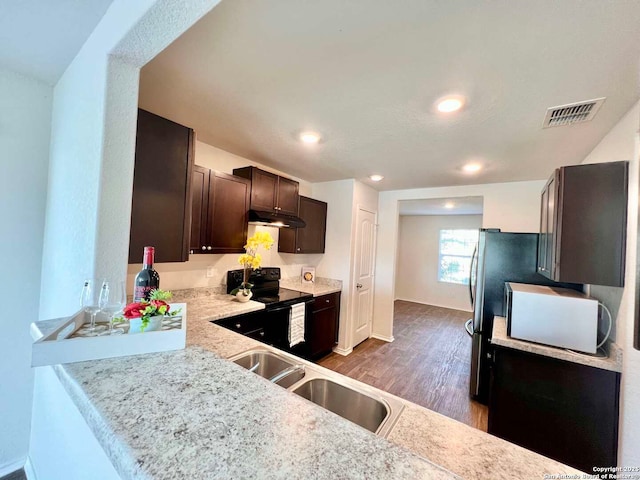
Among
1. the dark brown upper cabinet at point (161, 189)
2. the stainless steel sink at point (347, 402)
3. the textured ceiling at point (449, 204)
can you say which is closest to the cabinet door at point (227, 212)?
the dark brown upper cabinet at point (161, 189)

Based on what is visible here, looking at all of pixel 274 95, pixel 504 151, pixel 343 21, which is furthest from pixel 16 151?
pixel 504 151

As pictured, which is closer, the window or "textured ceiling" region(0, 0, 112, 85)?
"textured ceiling" region(0, 0, 112, 85)

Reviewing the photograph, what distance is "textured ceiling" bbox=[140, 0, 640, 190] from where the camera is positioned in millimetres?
1035

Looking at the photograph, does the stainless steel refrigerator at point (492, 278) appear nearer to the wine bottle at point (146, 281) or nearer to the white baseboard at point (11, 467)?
the wine bottle at point (146, 281)

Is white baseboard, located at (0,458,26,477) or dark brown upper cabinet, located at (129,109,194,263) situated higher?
dark brown upper cabinet, located at (129,109,194,263)

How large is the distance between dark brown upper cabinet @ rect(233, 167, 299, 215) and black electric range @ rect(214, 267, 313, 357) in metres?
0.76

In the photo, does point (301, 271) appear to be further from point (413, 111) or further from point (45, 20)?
point (45, 20)

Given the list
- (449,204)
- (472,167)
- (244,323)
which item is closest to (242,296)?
(244,323)

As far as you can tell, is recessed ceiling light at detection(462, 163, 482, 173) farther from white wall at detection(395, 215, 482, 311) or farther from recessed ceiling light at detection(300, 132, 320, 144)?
white wall at detection(395, 215, 482, 311)

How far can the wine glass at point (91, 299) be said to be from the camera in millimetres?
1080

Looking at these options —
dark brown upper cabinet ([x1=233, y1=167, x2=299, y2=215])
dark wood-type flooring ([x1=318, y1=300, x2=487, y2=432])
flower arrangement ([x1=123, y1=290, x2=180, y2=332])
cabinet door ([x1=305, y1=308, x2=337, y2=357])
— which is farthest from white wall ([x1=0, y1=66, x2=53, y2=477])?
dark wood-type flooring ([x1=318, y1=300, x2=487, y2=432])

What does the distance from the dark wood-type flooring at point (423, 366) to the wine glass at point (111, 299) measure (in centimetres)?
259

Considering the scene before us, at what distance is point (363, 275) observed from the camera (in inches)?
157

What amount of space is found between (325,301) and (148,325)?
2.48 m
